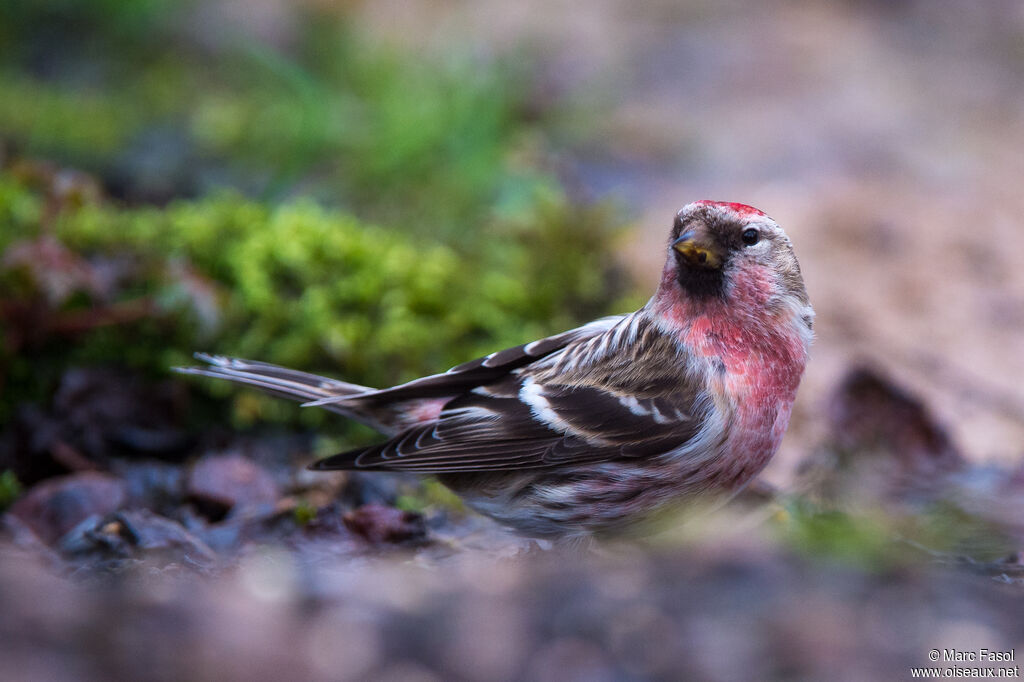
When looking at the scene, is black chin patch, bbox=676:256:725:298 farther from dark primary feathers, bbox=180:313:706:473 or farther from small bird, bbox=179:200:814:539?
dark primary feathers, bbox=180:313:706:473

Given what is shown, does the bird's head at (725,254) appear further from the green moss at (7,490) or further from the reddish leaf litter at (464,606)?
the green moss at (7,490)

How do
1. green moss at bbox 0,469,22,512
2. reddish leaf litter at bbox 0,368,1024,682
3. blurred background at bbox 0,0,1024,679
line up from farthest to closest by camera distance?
green moss at bbox 0,469,22,512 → blurred background at bbox 0,0,1024,679 → reddish leaf litter at bbox 0,368,1024,682

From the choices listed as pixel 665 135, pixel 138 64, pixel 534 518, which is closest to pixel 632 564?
pixel 534 518

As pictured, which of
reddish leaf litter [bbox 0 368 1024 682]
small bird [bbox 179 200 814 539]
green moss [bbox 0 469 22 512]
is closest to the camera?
reddish leaf litter [bbox 0 368 1024 682]

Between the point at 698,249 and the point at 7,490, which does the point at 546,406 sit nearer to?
the point at 698,249

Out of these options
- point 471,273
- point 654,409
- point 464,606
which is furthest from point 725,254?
point 471,273

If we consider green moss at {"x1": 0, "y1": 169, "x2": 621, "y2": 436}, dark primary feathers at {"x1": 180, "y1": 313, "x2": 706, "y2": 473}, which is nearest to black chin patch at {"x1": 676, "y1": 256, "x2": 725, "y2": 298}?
dark primary feathers at {"x1": 180, "y1": 313, "x2": 706, "y2": 473}

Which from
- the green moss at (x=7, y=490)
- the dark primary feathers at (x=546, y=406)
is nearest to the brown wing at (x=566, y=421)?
the dark primary feathers at (x=546, y=406)

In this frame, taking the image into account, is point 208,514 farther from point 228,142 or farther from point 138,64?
point 138,64
